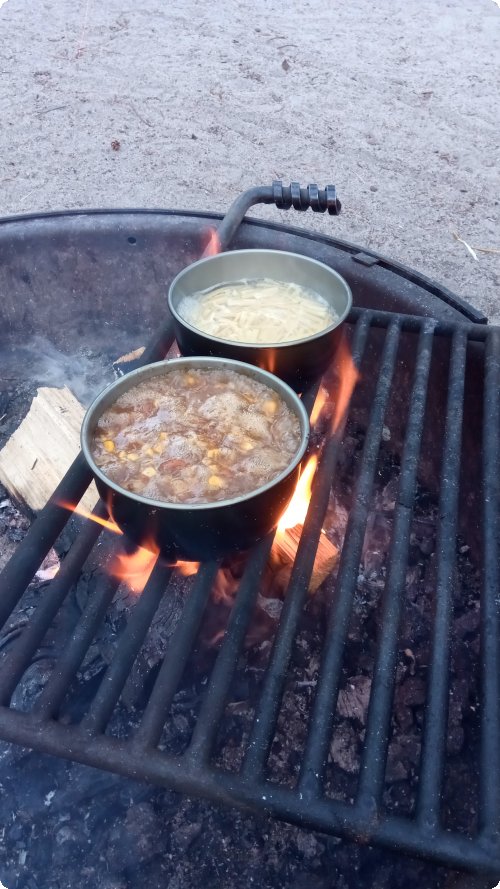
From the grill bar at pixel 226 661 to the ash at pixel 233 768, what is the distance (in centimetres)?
36

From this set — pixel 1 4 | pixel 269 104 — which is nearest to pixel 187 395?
pixel 269 104

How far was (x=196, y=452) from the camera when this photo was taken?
186 centimetres

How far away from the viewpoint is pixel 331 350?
2.25 m

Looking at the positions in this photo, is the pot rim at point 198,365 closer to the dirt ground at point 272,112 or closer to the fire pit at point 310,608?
the fire pit at point 310,608

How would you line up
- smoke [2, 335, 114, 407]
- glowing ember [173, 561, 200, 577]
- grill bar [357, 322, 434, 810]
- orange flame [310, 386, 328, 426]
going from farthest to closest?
smoke [2, 335, 114, 407], orange flame [310, 386, 328, 426], glowing ember [173, 561, 200, 577], grill bar [357, 322, 434, 810]

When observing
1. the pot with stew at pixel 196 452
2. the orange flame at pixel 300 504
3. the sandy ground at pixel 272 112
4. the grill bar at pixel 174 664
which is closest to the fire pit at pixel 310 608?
the grill bar at pixel 174 664

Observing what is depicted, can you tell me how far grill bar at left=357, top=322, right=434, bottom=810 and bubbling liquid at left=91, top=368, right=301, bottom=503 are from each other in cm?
44

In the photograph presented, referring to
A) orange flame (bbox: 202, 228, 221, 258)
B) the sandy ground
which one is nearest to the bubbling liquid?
orange flame (bbox: 202, 228, 221, 258)

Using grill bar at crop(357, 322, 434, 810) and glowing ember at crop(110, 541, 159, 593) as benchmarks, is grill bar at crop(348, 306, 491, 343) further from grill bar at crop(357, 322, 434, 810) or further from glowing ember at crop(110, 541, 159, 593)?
glowing ember at crop(110, 541, 159, 593)

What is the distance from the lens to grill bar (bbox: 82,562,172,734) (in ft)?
5.28

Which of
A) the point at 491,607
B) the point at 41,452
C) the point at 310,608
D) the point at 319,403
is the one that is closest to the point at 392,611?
the point at 491,607

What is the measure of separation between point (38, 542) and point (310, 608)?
1077mm

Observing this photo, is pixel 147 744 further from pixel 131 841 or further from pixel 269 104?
pixel 269 104

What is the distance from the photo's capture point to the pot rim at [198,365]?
1.56 metres
